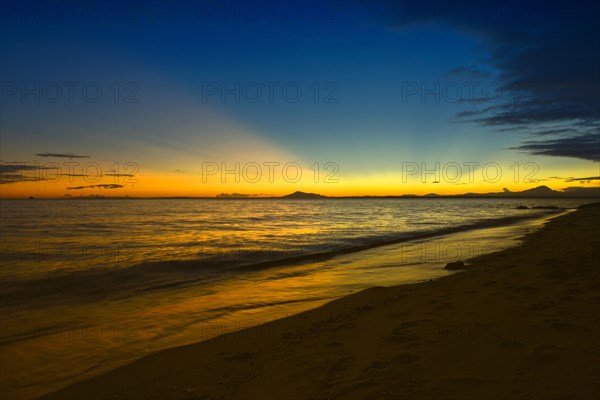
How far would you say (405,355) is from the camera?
16.3 feet

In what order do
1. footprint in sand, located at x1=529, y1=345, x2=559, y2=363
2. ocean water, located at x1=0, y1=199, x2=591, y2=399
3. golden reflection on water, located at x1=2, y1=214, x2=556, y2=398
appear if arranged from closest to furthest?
footprint in sand, located at x1=529, y1=345, x2=559, y2=363 < golden reflection on water, located at x1=2, y1=214, x2=556, y2=398 < ocean water, located at x1=0, y1=199, x2=591, y2=399

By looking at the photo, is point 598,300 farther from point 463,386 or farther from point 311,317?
point 311,317

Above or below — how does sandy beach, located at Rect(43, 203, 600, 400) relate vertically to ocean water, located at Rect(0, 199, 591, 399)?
above

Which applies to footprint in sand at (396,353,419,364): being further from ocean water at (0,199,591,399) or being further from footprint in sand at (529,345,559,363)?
ocean water at (0,199,591,399)

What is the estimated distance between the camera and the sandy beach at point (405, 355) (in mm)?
4059

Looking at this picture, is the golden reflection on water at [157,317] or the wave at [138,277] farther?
the wave at [138,277]

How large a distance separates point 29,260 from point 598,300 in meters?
21.0

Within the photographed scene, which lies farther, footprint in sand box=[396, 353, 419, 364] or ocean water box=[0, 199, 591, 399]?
ocean water box=[0, 199, 591, 399]

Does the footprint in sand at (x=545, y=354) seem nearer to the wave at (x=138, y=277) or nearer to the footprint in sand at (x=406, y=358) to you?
the footprint in sand at (x=406, y=358)

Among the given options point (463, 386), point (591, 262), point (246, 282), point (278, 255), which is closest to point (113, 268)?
point (246, 282)

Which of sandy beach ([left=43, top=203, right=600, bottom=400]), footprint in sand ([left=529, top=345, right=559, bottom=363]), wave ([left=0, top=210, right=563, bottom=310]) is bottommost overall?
wave ([left=0, top=210, right=563, bottom=310])

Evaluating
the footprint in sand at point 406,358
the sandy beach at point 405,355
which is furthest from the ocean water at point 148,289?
the footprint in sand at point 406,358

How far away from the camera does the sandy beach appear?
13.3 feet

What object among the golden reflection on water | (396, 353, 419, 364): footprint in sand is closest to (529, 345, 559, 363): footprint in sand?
(396, 353, 419, 364): footprint in sand
